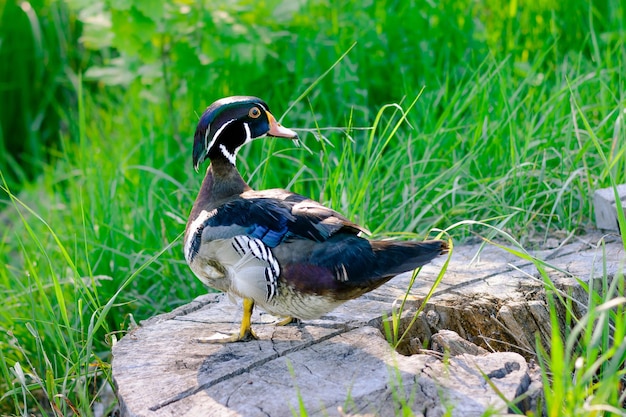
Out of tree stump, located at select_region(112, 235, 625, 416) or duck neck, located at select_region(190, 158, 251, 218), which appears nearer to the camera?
tree stump, located at select_region(112, 235, 625, 416)

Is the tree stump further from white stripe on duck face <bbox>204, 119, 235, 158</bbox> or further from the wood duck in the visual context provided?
white stripe on duck face <bbox>204, 119, 235, 158</bbox>

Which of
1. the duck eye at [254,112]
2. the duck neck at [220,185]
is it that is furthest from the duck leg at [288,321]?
the duck eye at [254,112]

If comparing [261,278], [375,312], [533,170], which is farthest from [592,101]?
[261,278]

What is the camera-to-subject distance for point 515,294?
3027mm

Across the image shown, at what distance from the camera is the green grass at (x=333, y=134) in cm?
379

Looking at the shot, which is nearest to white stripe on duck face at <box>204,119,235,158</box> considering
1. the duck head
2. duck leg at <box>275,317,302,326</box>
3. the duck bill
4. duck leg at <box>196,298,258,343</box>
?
the duck head

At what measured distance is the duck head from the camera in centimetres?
290

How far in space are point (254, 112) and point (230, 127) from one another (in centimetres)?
9

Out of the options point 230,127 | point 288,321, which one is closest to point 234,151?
point 230,127

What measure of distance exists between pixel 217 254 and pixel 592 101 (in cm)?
243

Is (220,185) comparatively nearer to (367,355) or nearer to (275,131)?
(275,131)

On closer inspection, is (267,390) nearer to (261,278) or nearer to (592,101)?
(261,278)

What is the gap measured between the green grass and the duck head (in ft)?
1.65

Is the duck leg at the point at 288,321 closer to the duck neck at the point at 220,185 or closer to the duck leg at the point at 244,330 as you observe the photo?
the duck leg at the point at 244,330
